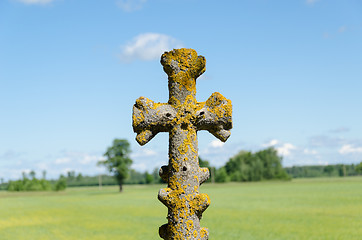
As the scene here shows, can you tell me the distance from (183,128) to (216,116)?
445mm

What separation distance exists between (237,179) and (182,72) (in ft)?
333

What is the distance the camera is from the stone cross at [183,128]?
13.4 feet

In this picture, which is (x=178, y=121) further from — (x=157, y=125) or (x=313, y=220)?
(x=313, y=220)

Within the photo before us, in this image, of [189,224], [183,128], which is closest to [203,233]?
[189,224]

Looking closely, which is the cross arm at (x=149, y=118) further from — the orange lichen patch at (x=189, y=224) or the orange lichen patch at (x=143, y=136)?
the orange lichen patch at (x=189, y=224)

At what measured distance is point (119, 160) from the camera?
222 ft

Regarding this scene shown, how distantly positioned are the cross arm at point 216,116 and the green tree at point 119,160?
208ft

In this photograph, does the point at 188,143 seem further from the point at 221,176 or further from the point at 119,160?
the point at 221,176

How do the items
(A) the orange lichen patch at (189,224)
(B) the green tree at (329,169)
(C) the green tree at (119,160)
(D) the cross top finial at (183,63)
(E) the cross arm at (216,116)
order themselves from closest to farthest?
(A) the orange lichen patch at (189,224) < (D) the cross top finial at (183,63) < (E) the cross arm at (216,116) < (C) the green tree at (119,160) < (B) the green tree at (329,169)

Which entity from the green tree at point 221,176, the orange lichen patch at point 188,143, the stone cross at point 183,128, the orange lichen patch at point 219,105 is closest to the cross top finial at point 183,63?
the stone cross at point 183,128

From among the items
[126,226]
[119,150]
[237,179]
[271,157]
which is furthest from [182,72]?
[271,157]

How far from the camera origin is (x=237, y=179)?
10344 centimetres

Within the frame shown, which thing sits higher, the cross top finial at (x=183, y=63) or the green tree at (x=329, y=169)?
the cross top finial at (x=183, y=63)

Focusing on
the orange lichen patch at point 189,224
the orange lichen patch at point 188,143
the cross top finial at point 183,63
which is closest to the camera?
the orange lichen patch at point 189,224
